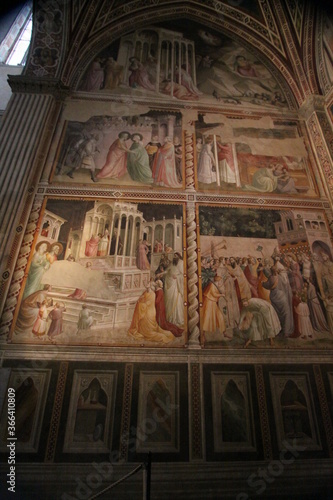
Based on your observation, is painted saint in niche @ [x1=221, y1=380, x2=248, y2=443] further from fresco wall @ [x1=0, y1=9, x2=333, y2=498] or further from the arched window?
the arched window

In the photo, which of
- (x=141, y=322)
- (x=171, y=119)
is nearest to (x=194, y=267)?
(x=141, y=322)

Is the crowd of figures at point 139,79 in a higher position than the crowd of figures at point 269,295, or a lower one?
higher

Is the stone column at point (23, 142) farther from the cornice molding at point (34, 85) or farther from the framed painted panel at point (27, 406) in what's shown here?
the framed painted panel at point (27, 406)

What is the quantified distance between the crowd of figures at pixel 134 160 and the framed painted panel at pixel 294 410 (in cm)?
413

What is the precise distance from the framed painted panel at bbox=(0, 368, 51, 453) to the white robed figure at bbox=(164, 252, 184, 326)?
2107mm

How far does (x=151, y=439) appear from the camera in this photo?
562cm

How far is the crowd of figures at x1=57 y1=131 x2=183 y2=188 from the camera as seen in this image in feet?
26.6

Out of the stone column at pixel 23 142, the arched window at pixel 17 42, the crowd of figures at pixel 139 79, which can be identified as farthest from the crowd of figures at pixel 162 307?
the arched window at pixel 17 42

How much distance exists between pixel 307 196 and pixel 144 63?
5.29 metres

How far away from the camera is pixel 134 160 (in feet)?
27.3

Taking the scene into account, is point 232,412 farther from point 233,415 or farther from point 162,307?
point 162,307

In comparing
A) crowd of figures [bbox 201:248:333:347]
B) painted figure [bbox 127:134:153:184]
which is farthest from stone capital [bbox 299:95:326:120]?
painted figure [bbox 127:134:153:184]

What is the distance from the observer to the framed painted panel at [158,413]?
18.3ft

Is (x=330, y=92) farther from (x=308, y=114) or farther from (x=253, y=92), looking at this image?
(x=253, y=92)
